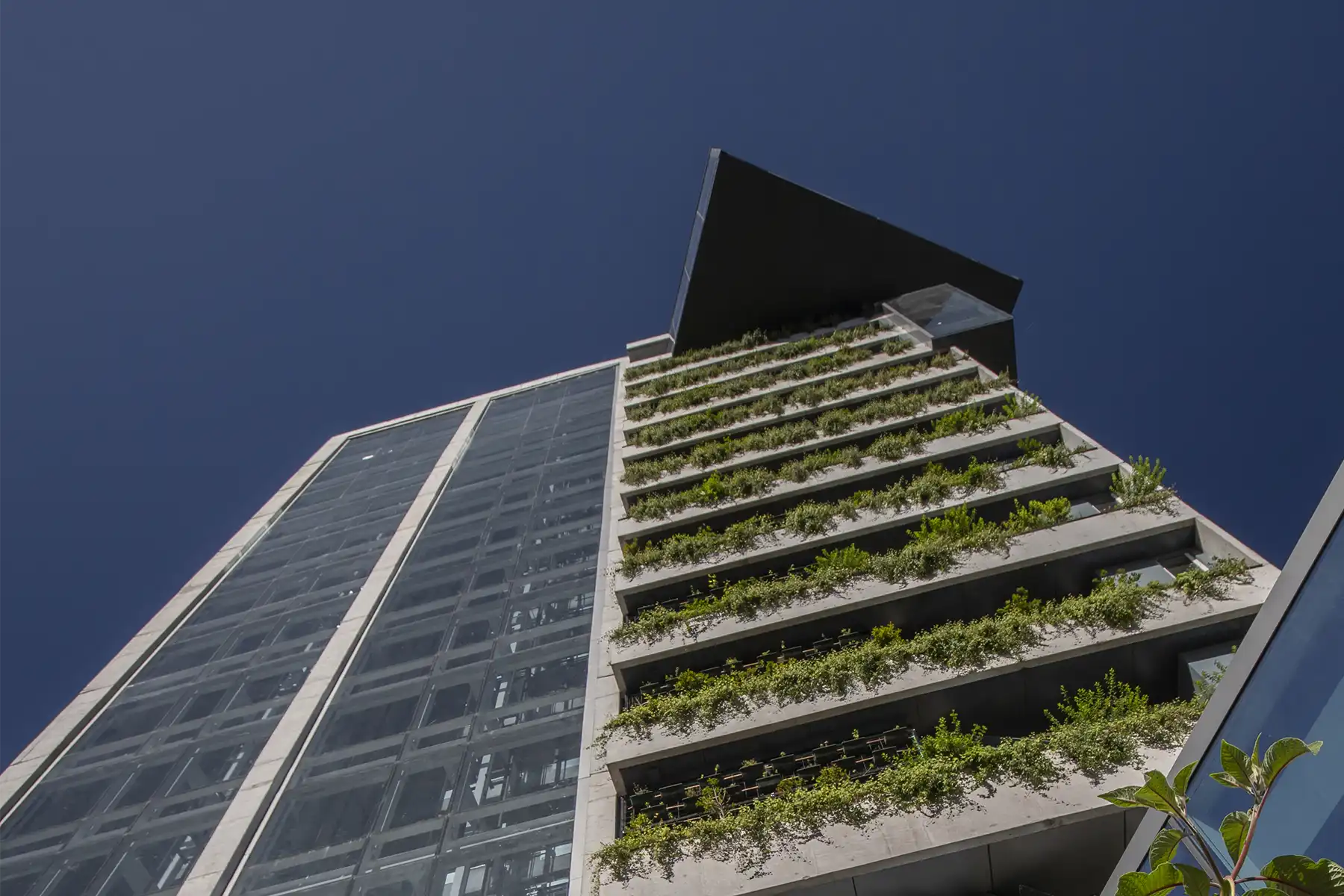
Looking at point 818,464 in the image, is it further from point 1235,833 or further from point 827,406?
point 1235,833

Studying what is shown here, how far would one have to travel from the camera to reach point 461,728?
48.4ft

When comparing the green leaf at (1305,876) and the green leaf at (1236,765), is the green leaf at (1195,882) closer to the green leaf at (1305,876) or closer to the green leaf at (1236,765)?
the green leaf at (1305,876)

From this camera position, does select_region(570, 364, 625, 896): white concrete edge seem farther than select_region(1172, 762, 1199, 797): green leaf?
Yes

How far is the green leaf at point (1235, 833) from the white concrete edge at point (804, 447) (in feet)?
54.6

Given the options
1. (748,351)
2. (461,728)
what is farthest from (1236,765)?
(748,351)

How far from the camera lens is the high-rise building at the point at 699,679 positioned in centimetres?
1007

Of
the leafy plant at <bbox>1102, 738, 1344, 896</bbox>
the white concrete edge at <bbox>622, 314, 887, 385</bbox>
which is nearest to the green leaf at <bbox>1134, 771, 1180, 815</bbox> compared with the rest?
the leafy plant at <bbox>1102, 738, 1344, 896</bbox>

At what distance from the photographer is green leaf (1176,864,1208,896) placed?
4.49 metres

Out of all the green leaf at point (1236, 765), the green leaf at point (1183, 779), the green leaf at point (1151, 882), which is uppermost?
the green leaf at point (1236, 765)

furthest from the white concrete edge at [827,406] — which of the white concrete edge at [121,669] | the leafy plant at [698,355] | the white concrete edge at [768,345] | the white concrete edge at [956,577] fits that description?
the white concrete edge at [121,669]

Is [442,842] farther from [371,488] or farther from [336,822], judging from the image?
[371,488]

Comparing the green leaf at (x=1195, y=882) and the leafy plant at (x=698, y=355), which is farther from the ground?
the green leaf at (x=1195, y=882)

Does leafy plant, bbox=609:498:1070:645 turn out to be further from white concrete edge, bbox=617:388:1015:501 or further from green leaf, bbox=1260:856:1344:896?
green leaf, bbox=1260:856:1344:896

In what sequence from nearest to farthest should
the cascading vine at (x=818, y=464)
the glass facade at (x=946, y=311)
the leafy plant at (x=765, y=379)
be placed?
the cascading vine at (x=818, y=464), the glass facade at (x=946, y=311), the leafy plant at (x=765, y=379)
